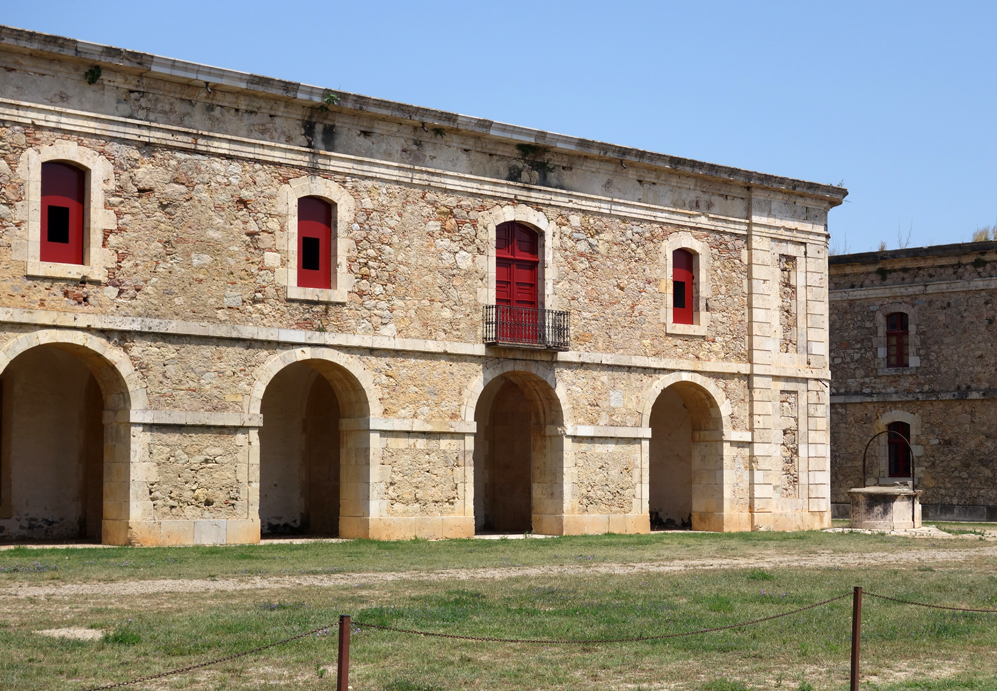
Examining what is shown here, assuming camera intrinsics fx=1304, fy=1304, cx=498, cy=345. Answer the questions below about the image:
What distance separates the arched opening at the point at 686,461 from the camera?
26.3 m

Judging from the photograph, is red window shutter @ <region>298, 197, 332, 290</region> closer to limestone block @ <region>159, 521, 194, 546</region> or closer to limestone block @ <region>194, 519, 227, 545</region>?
limestone block @ <region>194, 519, 227, 545</region>

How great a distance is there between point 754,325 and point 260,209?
1104 centimetres

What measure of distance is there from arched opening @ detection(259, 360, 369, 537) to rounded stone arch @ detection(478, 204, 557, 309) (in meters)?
3.70

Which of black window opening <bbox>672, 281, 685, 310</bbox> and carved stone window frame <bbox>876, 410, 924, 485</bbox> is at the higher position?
black window opening <bbox>672, 281, 685, 310</bbox>

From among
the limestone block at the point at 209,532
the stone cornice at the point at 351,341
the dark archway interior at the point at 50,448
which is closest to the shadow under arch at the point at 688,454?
the stone cornice at the point at 351,341

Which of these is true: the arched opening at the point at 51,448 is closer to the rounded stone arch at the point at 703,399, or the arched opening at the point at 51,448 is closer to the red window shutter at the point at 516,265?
the red window shutter at the point at 516,265

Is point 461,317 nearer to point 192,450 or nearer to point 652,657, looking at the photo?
point 192,450

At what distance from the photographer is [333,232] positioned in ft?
70.6

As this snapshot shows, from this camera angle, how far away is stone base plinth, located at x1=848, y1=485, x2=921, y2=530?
2581 cm

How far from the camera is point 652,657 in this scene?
10227mm

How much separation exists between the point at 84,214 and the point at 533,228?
824 centimetres

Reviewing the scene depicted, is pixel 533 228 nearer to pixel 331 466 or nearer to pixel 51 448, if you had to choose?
pixel 331 466

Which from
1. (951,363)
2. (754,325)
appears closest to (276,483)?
(754,325)

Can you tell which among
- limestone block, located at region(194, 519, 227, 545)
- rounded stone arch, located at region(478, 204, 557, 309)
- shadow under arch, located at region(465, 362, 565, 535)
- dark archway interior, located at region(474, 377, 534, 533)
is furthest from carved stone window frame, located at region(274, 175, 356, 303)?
dark archway interior, located at region(474, 377, 534, 533)
